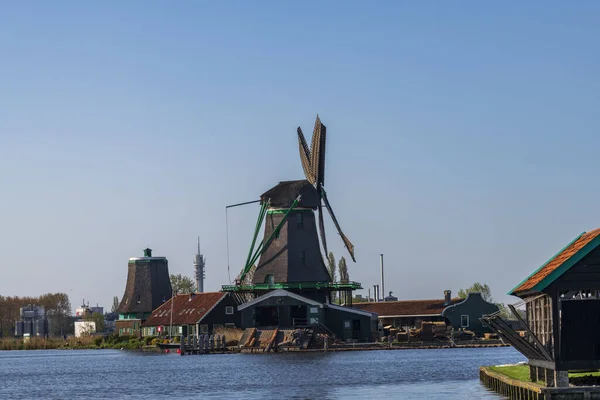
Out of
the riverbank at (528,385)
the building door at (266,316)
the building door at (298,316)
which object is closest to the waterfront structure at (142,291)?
the building door at (266,316)

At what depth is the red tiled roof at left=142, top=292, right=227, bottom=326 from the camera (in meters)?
92.5

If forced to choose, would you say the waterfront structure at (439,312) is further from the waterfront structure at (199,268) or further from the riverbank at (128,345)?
the waterfront structure at (199,268)

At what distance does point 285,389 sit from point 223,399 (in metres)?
4.31

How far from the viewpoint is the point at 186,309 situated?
96562mm

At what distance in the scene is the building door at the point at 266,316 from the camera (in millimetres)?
86431

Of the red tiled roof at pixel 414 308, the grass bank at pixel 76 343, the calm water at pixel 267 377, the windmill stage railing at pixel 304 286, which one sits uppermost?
the windmill stage railing at pixel 304 286

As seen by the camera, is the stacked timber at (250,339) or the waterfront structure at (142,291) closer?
the stacked timber at (250,339)

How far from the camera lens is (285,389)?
154 ft

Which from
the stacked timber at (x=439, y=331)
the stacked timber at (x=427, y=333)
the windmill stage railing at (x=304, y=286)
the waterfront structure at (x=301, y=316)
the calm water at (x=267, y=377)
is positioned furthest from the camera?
the stacked timber at (x=439, y=331)

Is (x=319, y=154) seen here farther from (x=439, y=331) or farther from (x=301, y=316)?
(x=439, y=331)

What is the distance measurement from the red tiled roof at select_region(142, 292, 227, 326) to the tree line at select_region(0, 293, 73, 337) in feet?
249

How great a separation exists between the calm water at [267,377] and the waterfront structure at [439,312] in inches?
689

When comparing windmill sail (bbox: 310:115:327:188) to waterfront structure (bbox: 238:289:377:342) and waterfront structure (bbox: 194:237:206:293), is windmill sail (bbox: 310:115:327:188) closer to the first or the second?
waterfront structure (bbox: 238:289:377:342)

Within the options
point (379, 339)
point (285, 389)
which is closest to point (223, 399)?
point (285, 389)
